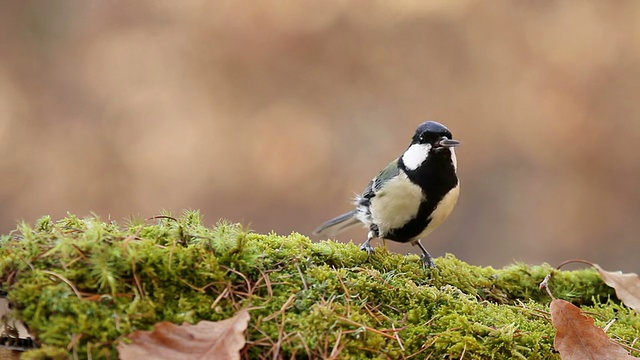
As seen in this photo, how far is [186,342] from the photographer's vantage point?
1.79 metres

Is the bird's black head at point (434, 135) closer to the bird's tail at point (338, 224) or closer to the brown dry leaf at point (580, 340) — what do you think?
the bird's tail at point (338, 224)

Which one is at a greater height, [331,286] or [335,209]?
[335,209]

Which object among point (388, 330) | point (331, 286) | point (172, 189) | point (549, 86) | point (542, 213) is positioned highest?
point (549, 86)

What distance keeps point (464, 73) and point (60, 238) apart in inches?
325

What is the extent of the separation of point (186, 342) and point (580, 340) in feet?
4.61

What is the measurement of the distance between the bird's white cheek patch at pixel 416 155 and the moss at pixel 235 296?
1.13 metres

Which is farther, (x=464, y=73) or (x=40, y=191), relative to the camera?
(x=464, y=73)

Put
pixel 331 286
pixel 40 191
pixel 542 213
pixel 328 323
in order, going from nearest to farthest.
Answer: pixel 328 323, pixel 331 286, pixel 40 191, pixel 542 213

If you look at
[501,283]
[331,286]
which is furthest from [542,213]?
[331,286]

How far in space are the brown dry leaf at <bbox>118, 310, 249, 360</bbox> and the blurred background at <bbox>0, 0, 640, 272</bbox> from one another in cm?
609

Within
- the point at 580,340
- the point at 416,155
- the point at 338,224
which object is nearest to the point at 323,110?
the point at 338,224

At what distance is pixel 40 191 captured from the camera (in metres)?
8.08

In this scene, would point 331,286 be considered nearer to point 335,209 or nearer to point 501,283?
point 501,283

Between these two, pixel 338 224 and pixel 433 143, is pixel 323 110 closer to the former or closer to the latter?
pixel 338 224
